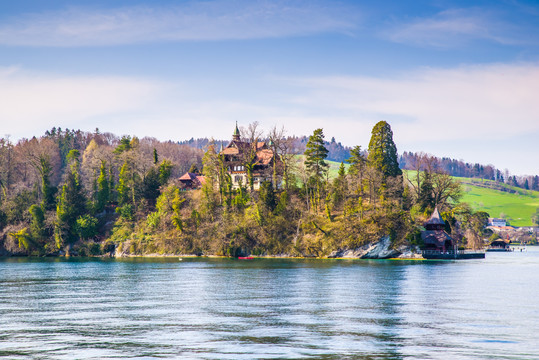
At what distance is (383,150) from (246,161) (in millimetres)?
30231

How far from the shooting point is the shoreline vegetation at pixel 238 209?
104m

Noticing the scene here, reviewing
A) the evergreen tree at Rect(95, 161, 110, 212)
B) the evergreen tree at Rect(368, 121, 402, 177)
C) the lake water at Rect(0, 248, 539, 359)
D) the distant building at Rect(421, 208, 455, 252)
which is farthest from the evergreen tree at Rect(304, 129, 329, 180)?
the lake water at Rect(0, 248, 539, 359)

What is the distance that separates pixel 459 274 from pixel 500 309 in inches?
1158

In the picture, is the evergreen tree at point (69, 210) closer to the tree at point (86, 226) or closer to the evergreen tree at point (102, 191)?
the tree at point (86, 226)

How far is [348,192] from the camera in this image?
110m

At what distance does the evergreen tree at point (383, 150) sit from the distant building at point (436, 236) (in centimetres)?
1242

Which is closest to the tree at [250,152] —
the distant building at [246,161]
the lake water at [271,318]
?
the distant building at [246,161]

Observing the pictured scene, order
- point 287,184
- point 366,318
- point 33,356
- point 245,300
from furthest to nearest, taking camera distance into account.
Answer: point 287,184 < point 245,300 < point 366,318 < point 33,356

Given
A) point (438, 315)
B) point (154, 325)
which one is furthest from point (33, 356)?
point (438, 315)

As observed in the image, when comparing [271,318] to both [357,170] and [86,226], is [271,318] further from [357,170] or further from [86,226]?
[86,226]

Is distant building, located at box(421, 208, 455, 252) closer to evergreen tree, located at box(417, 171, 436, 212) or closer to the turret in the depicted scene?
evergreen tree, located at box(417, 171, 436, 212)

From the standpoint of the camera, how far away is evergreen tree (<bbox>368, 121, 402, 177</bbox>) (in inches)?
4321

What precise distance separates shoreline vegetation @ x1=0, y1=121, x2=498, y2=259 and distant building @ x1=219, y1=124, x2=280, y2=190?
110 centimetres

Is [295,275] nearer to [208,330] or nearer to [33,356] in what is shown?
[208,330]
